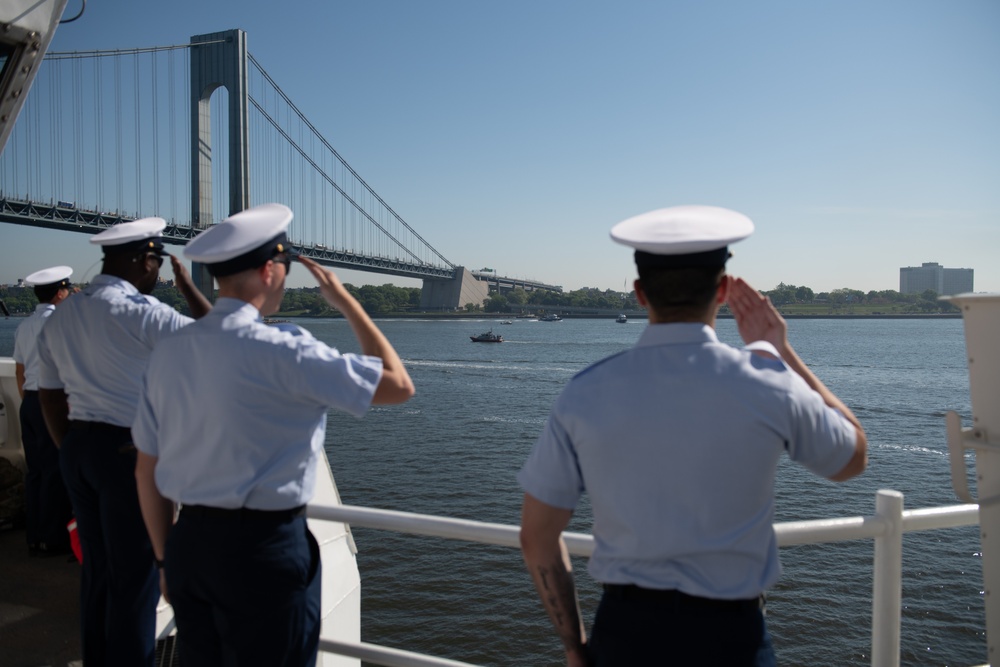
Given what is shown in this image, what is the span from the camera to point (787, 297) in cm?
9738

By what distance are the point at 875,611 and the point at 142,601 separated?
6.24 ft

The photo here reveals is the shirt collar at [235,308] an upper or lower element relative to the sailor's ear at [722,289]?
lower

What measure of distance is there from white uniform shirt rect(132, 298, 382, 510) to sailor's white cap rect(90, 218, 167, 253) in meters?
0.79

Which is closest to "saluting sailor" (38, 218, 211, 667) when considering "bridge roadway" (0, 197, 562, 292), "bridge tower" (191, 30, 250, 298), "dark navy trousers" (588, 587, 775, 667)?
"dark navy trousers" (588, 587, 775, 667)

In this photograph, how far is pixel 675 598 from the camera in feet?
3.90

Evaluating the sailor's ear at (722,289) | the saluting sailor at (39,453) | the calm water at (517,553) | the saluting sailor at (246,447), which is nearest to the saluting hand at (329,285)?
the saluting sailor at (246,447)

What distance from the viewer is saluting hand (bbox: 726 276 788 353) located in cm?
139

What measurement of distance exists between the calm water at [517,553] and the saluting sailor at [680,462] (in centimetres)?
932

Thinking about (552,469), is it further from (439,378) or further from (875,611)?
(439,378)

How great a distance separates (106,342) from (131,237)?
0.31 m

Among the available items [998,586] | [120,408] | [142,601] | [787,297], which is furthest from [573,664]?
[787,297]

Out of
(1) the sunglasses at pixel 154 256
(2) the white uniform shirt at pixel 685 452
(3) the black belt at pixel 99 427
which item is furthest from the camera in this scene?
(1) the sunglasses at pixel 154 256

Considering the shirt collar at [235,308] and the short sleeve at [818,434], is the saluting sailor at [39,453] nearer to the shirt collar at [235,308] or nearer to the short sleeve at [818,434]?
the shirt collar at [235,308]

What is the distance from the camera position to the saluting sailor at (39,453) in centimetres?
348
